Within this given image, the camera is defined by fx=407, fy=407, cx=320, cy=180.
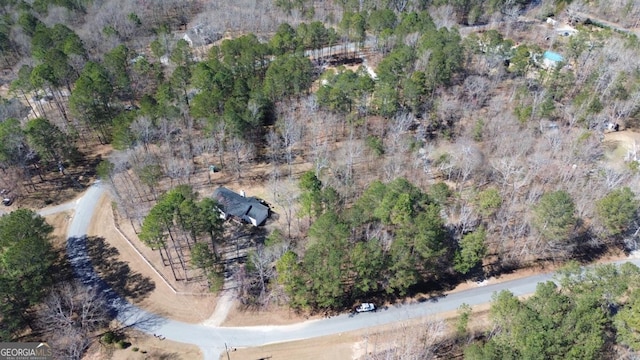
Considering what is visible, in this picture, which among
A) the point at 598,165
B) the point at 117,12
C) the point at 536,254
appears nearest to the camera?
the point at 536,254

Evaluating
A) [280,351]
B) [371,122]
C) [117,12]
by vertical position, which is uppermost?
[117,12]

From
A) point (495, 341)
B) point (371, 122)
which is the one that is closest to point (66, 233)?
point (371, 122)

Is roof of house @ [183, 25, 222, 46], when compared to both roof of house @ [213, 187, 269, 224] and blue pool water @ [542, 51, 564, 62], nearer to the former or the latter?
roof of house @ [213, 187, 269, 224]

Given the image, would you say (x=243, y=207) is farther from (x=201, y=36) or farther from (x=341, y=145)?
(x=201, y=36)

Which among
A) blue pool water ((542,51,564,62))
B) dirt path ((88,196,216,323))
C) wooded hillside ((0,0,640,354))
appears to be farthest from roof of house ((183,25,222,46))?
blue pool water ((542,51,564,62))

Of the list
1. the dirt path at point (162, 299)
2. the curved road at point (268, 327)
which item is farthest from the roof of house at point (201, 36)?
the curved road at point (268, 327)

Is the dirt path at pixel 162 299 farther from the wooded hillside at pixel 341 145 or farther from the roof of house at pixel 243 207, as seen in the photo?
the roof of house at pixel 243 207

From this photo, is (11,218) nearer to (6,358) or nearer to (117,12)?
(6,358)

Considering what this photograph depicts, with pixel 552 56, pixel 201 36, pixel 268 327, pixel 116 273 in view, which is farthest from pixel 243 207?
pixel 552 56

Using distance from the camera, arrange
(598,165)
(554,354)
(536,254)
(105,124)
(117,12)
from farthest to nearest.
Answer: (117,12), (105,124), (598,165), (536,254), (554,354)
